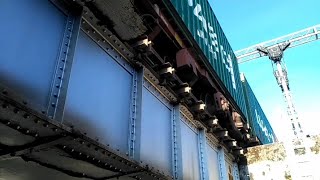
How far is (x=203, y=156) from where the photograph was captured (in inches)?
331

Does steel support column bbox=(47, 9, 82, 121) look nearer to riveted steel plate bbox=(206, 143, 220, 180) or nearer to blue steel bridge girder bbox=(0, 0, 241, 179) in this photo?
blue steel bridge girder bbox=(0, 0, 241, 179)

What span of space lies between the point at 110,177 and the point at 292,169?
7795mm

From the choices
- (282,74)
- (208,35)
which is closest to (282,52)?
(282,74)

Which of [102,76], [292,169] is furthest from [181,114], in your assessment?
[292,169]

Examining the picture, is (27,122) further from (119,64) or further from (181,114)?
(181,114)

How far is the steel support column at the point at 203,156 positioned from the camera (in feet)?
26.7

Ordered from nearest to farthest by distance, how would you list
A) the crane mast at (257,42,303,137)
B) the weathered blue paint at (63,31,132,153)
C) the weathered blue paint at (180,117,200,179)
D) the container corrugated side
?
the weathered blue paint at (63,31,132,153)
the weathered blue paint at (180,117,200,179)
the container corrugated side
the crane mast at (257,42,303,137)

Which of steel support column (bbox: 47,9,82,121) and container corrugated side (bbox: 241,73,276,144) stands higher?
container corrugated side (bbox: 241,73,276,144)

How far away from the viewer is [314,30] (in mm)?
39781

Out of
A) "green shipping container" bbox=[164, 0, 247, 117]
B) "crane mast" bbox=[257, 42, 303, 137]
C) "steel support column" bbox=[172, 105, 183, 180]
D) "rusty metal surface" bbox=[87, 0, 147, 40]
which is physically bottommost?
"steel support column" bbox=[172, 105, 183, 180]

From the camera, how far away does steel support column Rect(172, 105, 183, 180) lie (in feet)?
21.8

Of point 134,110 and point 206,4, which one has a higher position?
point 206,4

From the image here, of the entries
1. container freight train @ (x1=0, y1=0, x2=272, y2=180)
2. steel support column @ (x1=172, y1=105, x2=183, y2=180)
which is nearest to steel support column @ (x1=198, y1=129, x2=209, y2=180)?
container freight train @ (x1=0, y1=0, x2=272, y2=180)

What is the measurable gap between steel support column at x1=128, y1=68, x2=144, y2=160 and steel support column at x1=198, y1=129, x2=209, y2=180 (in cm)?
349
